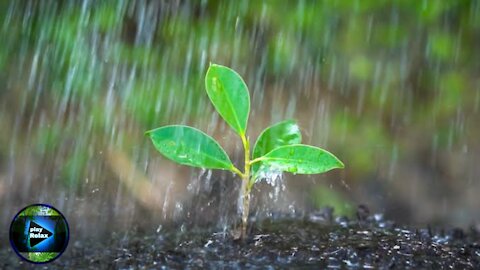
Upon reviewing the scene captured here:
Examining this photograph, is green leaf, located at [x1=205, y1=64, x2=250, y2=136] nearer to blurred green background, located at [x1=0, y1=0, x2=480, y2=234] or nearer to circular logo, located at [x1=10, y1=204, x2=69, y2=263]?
circular logo, located at [x1=10, y1=204, x2=69, y2=263]

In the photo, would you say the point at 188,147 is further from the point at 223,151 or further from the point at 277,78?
the point at 277,78

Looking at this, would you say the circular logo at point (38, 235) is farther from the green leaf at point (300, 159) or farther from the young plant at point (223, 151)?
the green leaf at point (300, 159)

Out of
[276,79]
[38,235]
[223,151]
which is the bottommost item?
[38,235]

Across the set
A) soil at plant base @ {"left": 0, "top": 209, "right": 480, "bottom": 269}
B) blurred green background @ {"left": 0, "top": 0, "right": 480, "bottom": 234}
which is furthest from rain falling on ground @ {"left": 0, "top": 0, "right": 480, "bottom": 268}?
soil at plant base @ {"left": 0, "top": 209, "right": 480, "bottom": 269}

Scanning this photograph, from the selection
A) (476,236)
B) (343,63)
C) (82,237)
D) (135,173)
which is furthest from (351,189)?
(82,237)

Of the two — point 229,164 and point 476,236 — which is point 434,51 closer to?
point 476,236

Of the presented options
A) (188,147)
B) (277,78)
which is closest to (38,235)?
(188,147)

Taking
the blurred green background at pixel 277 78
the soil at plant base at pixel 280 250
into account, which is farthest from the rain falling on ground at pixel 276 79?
the soil at plant base at pixel 280 250
